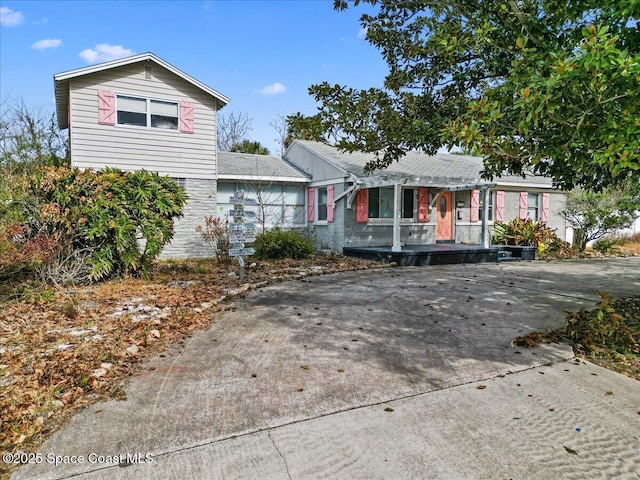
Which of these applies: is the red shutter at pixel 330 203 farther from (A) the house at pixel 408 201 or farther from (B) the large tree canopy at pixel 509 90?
(B) the large tree canopy at pixel 509 90

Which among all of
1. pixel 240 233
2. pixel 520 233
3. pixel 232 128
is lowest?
pixel 520 233

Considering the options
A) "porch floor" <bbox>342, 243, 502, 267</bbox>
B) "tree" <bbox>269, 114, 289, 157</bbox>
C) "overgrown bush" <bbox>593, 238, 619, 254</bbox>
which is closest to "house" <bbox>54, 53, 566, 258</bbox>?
"porch floor" <bbox>342, 243, 502, 267</bbox>

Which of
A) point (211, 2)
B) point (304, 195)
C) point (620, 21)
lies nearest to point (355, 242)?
point (304, 195)

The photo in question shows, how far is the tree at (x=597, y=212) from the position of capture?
1517 cm

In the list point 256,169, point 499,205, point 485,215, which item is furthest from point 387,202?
point 499,205

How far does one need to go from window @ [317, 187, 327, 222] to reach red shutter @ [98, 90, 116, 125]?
6916 mm

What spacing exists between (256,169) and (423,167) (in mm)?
6455

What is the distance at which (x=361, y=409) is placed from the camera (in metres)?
3.12

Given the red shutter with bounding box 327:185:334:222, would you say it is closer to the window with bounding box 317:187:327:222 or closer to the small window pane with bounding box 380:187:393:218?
the window with bounding box 317:187:327:222

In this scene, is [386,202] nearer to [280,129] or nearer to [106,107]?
[106,107]

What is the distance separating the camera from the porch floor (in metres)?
11.9

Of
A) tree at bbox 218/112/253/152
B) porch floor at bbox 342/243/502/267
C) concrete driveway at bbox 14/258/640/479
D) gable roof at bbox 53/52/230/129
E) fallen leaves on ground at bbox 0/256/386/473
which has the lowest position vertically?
concrete driveway at bbox 14/258/640/479

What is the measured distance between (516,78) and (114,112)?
1129 cm

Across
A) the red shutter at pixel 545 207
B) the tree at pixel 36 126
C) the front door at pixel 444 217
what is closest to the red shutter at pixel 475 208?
the front door at pixel 444 217
